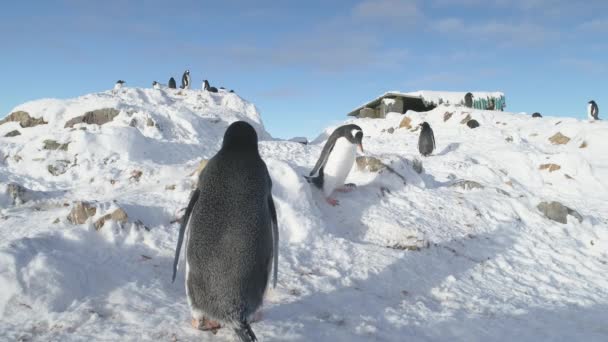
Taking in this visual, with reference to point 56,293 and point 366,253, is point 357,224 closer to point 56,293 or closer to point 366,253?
point 366,253

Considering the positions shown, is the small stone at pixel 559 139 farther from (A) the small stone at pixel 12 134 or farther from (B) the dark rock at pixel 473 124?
(A) the small stone at pixel 12 134

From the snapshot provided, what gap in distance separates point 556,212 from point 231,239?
6.69m

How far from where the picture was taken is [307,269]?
398cm

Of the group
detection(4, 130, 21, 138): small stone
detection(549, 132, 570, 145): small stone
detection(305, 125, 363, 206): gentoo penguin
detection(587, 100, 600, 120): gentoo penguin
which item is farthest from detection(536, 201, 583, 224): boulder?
detection(587, 100, 600, 120): gentoo penguin

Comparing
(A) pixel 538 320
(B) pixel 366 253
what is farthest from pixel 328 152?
(A) pixel 538 320

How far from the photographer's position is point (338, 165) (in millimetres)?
6242

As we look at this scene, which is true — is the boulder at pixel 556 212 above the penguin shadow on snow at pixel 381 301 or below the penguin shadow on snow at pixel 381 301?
above

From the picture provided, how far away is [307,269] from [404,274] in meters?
1.06

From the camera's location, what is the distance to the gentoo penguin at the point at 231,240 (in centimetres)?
266

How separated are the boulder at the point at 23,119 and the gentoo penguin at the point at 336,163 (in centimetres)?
1099

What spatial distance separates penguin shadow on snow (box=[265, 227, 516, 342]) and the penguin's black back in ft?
1.20

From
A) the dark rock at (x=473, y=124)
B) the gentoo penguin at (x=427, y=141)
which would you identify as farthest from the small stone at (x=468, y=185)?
the dark rock at (x=473, y=124)

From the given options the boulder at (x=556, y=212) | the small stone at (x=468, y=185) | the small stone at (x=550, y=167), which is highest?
the small stone at (x=550, y=167)

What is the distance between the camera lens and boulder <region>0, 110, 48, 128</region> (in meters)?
13.3
